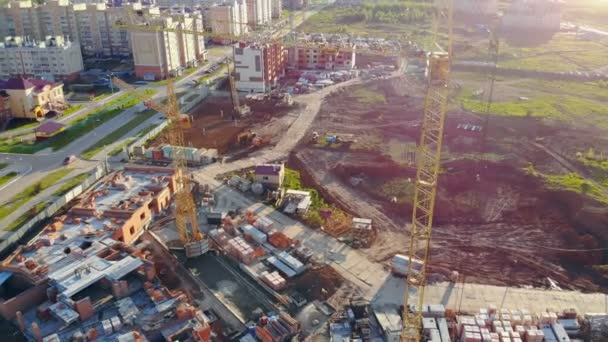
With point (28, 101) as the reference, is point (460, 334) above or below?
below

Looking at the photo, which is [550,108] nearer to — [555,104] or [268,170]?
[555,104]

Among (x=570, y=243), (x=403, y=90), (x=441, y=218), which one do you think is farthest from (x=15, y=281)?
(x=403, y=90)

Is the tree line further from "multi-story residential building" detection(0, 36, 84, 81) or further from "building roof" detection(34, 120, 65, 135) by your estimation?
"building roof" detection(34, 120, 65, 135)

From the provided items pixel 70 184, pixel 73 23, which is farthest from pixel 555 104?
pixel 73 23

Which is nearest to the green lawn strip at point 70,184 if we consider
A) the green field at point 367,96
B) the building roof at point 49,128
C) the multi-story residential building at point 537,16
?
the building roof at point 49,128

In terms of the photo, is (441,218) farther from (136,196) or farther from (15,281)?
(15,281)

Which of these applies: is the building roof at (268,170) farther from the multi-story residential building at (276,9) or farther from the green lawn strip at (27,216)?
the multi-story residential building at (276,9)

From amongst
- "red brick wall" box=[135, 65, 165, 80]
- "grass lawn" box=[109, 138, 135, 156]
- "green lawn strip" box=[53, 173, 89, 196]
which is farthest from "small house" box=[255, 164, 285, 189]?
"red brick wall" box=[135, 65, 165, 80]
